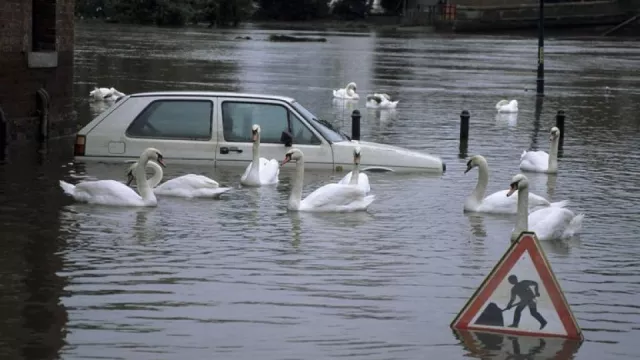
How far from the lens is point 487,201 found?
1443 cm

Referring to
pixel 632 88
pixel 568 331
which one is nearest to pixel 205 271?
pixel 568 331

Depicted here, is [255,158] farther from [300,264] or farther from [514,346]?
[514,346]

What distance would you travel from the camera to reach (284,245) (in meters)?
12.3

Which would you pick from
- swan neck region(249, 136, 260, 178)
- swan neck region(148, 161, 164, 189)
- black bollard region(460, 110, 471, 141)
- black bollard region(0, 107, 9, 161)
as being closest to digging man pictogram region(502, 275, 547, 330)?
swan neck region(148, 161, 164, 189)

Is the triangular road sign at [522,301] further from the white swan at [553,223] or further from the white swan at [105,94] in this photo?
the white swan at [105,94]

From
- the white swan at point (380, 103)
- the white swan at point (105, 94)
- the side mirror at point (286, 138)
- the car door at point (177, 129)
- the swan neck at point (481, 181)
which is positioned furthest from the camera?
the white swan at point (380, 103)

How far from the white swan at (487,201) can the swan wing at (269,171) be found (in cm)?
270

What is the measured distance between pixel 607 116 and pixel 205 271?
20.3m

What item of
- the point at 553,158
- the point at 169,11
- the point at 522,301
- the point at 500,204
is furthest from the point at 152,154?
the point at 169,11

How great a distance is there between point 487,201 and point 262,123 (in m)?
3.84

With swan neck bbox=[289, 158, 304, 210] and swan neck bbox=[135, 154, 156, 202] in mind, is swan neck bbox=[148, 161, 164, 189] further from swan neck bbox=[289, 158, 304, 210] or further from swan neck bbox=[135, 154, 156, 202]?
swan neck bbox=[289, 158, 304, 210]

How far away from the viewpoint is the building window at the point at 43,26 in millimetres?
20062

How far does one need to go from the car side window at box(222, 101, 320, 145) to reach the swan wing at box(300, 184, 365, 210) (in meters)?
2.98

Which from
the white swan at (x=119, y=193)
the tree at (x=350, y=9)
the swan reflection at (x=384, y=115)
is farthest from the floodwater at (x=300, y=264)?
the tree at (x=350, y=9)
